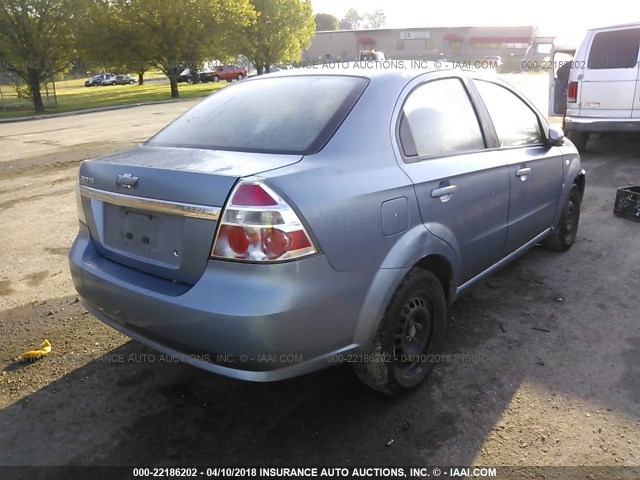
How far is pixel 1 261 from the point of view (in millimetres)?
5062

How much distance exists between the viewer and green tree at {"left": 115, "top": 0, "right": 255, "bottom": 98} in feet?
98.8

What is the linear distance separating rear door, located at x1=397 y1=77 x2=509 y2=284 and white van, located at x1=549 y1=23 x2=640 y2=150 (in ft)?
20.4

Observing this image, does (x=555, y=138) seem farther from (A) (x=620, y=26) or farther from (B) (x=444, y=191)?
(A) (x=620, y=26)

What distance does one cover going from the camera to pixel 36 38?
25.7 meters

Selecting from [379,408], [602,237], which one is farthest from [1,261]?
[602,237]

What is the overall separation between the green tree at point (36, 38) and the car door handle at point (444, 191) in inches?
1088

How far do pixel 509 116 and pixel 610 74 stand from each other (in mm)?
5866

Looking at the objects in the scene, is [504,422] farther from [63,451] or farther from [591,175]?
[591,175]

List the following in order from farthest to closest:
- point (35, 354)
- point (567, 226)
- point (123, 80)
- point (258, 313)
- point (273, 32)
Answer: point (123, 80), point (273, 32), point (567, 226), point (35, 354), point (258, 313)

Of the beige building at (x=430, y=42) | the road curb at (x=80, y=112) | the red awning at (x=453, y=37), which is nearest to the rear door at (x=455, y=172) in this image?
the road curb at (x=80, y=112)

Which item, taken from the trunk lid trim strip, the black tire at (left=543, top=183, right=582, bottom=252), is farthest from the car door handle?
the black tire at (left=543, top=183, right=582, bottom=252)

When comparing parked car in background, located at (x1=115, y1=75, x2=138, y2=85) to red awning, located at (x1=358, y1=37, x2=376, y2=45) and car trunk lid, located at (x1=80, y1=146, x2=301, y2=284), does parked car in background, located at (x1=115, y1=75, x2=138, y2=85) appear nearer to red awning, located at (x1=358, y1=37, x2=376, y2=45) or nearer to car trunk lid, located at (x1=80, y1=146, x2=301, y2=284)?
red awning, located at (x1=358, y1=37, x2=376, y2=45)

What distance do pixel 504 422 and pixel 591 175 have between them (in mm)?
6612

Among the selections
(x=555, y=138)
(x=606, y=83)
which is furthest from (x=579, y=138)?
(x=555, y=138)
